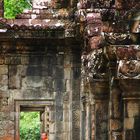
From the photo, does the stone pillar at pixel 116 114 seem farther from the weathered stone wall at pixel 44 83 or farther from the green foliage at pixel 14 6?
the green foliage at pixel 14 6

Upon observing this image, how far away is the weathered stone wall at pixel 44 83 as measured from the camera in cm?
1352

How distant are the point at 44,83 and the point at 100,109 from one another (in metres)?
4.39

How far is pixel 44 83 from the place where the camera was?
1370cm

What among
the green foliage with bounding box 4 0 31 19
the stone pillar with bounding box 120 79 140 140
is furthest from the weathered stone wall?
the green foliage with bounding box 4 0 31 19

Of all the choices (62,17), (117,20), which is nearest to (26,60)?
(62,17)

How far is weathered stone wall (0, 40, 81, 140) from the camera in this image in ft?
44.3

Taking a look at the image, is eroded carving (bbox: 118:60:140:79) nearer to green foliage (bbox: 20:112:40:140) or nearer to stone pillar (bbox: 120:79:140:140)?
stone pillar (bbox: 120:79:140:140)

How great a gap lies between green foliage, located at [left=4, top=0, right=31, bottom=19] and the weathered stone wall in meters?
9.42

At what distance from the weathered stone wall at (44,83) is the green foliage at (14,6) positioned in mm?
9421

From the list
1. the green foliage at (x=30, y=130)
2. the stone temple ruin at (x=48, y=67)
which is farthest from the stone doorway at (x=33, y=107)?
the green foliage at (x=30, y=130)

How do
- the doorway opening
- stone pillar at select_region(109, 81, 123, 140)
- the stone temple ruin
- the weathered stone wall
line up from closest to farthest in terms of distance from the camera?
stone pillar at select_region(109, 81, 123, 140) < the stone temple ruin < the weathered stone wall < the doorway opening

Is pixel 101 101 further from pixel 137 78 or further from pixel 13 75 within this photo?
pixel 13 75

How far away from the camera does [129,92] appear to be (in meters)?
7.23

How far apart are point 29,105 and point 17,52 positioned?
3.99 feet
